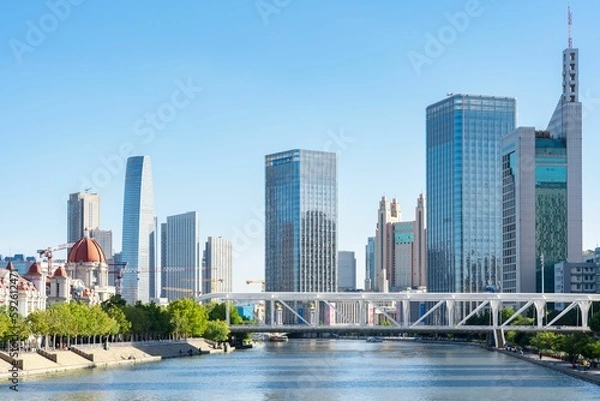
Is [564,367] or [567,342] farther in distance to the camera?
[567,342]

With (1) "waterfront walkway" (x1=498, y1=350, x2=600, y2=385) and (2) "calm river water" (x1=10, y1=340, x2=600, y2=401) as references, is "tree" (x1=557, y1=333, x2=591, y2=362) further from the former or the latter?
(2) "calm river water" (x1=10, y1=340, x2=600, y2=401)

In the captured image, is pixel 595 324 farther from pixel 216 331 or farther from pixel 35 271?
pixel 35 271

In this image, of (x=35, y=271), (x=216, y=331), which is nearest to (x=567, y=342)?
(x=216, y=331)

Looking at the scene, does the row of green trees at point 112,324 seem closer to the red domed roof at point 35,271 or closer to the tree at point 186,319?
the tree at point 186,319

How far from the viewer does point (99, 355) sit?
470 ft

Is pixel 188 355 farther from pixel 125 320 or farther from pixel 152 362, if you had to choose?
pixel 152 362

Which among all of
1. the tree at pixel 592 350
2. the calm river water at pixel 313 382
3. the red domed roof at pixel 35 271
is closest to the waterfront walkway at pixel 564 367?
the calm river water at pixel 313 382

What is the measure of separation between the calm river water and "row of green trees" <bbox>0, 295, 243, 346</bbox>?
10.4 m

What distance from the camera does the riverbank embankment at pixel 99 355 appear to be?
117 meters

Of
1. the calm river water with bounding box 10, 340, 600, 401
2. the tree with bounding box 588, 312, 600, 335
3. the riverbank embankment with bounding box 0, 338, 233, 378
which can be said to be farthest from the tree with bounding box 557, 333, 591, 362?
the riverbank embankment with bounding box 0, 338, 233, 378

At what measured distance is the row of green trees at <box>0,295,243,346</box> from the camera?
137 metres

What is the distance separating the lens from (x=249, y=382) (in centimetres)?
11156

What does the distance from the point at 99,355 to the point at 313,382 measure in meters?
40.6

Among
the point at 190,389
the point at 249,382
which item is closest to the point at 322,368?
the point at 249,382
